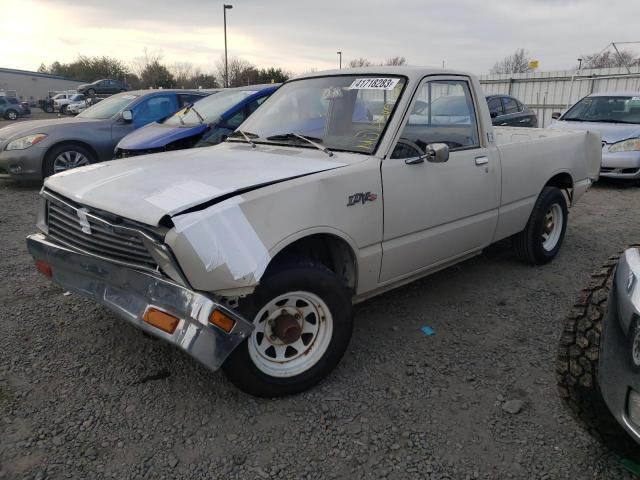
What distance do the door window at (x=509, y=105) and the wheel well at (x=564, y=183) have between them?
262 inches

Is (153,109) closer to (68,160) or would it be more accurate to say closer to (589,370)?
(68,160)

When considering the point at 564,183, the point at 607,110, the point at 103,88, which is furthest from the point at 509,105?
the point at 103,88

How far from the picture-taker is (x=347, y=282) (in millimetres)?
3078

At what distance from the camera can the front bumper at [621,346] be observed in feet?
5.63

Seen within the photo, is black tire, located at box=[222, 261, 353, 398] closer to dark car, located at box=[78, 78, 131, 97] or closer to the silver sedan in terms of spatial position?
the silver sedan

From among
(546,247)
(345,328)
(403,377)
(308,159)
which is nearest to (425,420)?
(403,377)

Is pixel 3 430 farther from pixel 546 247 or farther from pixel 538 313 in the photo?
pixel 546 247

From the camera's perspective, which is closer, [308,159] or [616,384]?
[616,384]

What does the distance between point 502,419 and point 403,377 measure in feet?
2.01

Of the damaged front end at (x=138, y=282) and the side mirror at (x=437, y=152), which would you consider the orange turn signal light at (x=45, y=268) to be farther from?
the side mirror at (x=437, y=152)

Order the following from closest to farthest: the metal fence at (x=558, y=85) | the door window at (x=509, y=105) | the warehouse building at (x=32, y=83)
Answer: the door window at (x=509, y=105), the metal fence at (x=558, y=85), the warehouse building at (x=32, y=83)

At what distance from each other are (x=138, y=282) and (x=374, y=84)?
2.12m

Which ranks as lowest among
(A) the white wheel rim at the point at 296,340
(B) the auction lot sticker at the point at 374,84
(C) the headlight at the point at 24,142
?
(A) the white wheel rim at the point at 296,340

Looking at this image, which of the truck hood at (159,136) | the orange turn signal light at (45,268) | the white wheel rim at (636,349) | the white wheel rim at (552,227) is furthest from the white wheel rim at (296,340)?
the truck hood at (159,136)
